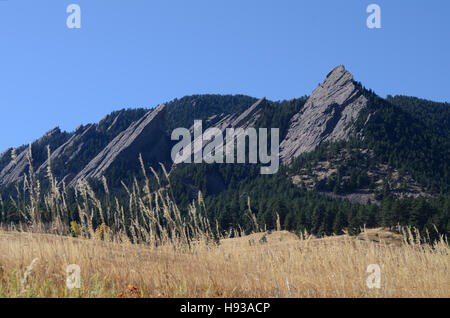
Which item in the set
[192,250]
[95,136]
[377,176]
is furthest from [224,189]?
[192,250]

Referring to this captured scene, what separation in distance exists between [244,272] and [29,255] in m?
3.69

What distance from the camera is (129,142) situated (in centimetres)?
16900

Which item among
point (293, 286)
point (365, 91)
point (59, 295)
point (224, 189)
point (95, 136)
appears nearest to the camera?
point (59, 295)

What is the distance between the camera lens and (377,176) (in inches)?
4739

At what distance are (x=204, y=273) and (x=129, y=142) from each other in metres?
166

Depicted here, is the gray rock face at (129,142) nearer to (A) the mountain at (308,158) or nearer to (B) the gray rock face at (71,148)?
(A) the mountain at (308,158)

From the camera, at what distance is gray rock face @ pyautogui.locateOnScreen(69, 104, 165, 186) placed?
6166 inches

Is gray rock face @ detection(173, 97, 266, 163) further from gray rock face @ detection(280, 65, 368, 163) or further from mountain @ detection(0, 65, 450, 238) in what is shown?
gray rock face @ detection(280, 65, 368, 163)

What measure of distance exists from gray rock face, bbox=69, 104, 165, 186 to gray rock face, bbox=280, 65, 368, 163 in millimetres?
53629

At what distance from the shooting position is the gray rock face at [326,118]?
151m

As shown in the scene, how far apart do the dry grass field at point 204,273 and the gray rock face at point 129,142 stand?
146m
